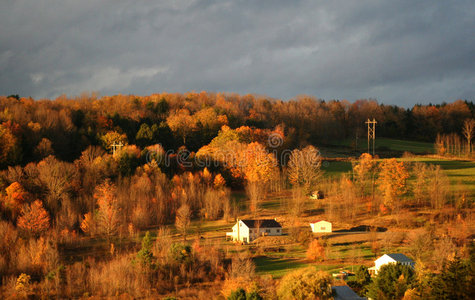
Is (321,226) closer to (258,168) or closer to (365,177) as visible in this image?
(365,177)

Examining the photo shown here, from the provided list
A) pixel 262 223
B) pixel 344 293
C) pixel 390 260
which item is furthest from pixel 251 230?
pixel 344 293

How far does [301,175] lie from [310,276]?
38.6 m

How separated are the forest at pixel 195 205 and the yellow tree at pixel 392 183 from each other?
0.63 ft

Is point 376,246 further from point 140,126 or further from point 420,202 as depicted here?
point 140,126

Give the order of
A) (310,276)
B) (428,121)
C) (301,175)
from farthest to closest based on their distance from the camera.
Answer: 1. (428,121)
2. (301,175)
3. (310,276)

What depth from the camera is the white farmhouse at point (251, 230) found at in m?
46.4

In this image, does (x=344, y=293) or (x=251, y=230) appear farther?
(x=251, y=230)

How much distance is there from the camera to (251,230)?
4659 centimetres

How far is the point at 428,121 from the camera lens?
356 ft

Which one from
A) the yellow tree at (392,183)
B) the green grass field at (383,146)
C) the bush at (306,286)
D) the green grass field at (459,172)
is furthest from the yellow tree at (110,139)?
the bush at (306,286)

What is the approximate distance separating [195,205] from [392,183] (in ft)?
77.5

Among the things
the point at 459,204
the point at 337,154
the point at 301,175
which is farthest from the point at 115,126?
the point at 459,204

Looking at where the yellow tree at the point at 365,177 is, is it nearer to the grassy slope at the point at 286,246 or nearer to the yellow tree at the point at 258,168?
the grassy slope at the point at 286,246

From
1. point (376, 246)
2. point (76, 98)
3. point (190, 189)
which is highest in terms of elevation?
point (76, 98)
